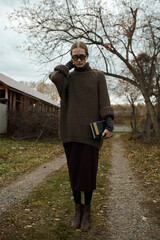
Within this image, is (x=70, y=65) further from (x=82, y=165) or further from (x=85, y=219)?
(x=85, y=219)

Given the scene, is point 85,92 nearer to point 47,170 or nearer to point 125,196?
point 125,196

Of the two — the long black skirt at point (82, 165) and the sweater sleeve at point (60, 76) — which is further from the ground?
the sweater sleeve at point (60, 76)

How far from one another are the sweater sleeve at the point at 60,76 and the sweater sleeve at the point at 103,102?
17.4 inches

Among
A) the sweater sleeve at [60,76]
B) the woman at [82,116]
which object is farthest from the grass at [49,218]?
the sweater sleeve at [60,76]

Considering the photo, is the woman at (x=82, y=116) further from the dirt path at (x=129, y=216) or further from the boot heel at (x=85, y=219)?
the dirt path at (x=129, y=216)

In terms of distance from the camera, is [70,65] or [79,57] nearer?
[79,57]

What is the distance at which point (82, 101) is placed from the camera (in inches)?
96.7

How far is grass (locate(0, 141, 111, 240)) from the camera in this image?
7.50 feet

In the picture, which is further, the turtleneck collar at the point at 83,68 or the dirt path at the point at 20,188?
the dirt path at the point at 20,188

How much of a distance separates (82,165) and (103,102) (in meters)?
0.81

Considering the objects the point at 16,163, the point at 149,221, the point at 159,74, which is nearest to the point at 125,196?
the point at 149,221

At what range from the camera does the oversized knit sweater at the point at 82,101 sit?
2.43m

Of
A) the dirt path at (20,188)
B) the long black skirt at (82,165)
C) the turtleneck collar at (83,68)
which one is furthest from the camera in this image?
the dirt path at (20,188)

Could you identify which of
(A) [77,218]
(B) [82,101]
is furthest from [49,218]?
(B) [82,101]
